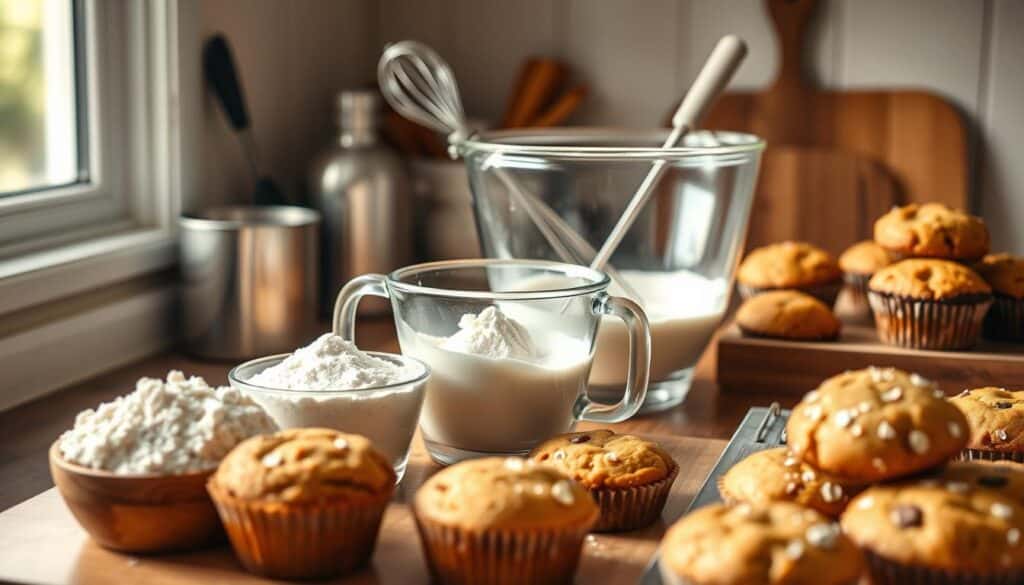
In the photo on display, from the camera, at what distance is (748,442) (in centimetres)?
107

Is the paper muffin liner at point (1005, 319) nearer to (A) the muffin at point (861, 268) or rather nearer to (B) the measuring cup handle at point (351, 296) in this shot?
(A) the muffin at point (861, 268)

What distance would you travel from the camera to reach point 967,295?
128 cm

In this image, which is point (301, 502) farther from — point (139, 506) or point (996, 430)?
point (996, 430)

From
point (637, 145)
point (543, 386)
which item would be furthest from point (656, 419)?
point (637, 145)

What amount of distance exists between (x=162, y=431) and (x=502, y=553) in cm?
25

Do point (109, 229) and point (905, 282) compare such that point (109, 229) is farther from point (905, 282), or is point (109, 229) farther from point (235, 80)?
point (905, 282)

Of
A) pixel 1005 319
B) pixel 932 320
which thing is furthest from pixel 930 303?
pixel 1005 319

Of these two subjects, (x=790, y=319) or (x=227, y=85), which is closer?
(x=790, y=319)

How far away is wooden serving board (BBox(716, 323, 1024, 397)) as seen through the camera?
4.23 feet

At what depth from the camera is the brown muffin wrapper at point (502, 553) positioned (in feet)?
2.48

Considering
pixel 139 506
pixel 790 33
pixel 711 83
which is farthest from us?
pixel 790 33

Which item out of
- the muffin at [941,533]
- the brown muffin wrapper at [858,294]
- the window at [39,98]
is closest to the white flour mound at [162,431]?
the muffin at [941,533]

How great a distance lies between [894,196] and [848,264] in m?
0.45

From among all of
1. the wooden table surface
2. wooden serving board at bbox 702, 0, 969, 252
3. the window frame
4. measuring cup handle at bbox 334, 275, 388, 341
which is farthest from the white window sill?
wooden serving board at bbox 702, 0, 969, 252
